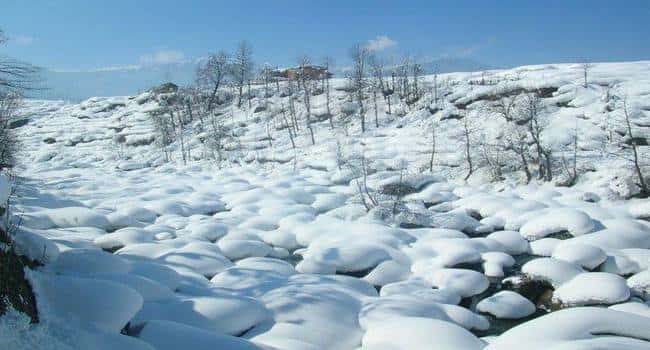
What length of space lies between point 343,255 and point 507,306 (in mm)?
5530

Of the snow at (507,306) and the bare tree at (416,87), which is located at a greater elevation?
the bare tree at (416,87)

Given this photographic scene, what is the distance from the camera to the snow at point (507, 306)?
1112 cm

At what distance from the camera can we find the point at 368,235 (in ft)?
58.6

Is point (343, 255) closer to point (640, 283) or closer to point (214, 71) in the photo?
point (640, 283)

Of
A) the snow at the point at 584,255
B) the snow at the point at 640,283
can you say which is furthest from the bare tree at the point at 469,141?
the snow at the point at 640,283

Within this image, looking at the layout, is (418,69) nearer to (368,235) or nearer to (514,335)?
(368,235)

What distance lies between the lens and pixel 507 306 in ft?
36.9

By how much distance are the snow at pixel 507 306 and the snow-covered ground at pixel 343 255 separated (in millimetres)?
48

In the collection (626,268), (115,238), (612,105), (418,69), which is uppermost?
(418,69)

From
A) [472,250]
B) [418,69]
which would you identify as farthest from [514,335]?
[418,69]

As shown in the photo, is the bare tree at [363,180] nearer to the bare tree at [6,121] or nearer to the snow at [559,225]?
the snow at [559,225]

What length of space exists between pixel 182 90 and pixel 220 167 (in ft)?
106

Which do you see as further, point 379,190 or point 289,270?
point 379,190

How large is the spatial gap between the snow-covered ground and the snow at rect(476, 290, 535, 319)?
48mm
